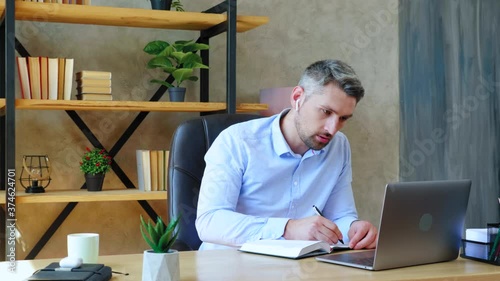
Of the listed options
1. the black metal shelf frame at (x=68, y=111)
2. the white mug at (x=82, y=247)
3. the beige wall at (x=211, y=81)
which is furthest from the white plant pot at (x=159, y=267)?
the beige wall at (x=211, y=81)

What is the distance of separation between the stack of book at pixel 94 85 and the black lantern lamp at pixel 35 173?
0.34 m

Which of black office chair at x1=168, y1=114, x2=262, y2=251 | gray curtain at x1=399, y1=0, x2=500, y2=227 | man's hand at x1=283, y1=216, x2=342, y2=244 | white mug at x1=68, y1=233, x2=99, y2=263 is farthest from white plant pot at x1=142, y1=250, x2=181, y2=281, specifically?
gray curtain at x1=399, y1=0, x2=500, y2=227

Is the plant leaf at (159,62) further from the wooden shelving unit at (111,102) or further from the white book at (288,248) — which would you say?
the white book at (288,248)

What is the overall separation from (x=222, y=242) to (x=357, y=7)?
7.45 ft

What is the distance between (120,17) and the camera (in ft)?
10.4

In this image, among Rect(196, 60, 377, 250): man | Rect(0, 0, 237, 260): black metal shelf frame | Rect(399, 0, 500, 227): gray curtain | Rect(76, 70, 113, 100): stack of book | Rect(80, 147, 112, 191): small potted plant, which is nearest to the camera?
Rect(196, 60, 377, 250): man

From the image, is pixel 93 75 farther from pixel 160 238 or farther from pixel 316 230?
pixel 160 238

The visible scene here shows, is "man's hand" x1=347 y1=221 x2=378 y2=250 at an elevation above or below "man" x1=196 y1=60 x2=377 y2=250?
below

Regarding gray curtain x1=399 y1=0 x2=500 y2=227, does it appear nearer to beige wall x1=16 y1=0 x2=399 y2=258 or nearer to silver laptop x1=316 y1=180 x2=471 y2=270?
beige wall x1=16 y1=0 x2=399 y2=258

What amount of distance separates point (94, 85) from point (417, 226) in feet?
6.17

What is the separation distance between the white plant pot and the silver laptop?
1.42 ft

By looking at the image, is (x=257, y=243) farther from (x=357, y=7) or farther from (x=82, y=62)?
(x=357, y=7)

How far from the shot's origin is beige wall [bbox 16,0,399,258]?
343 cm

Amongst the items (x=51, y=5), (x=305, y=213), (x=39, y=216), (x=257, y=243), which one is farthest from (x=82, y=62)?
(x=257, y=243)
